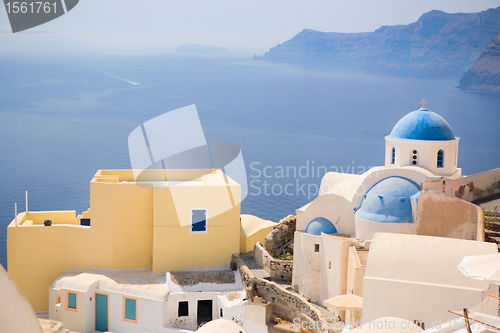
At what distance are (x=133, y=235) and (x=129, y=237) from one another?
0.59ft

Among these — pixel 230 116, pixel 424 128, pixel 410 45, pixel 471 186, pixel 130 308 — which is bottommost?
pixel 130 308

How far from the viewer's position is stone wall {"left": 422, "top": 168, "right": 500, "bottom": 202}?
59.1 feet

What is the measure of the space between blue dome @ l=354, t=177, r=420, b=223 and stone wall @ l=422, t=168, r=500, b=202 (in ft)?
2.14

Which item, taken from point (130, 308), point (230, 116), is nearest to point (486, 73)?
point (230, 116)

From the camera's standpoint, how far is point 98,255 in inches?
862

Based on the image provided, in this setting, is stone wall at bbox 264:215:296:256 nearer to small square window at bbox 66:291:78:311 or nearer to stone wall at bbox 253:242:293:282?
stone wall at bbox 253:242:293:282

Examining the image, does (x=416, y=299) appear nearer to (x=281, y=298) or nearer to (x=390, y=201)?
(x=390, y=201)

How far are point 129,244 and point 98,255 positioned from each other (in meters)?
1.32

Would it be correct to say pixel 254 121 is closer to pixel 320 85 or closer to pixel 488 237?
pixel 320 85

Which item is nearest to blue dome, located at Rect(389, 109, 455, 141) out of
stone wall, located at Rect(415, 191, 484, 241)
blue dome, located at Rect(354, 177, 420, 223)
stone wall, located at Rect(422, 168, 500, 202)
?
stone wall, located at Rect(422, 168, 500, 202)

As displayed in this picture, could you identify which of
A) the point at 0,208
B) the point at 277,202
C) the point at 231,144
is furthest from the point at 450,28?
the point at 0,208

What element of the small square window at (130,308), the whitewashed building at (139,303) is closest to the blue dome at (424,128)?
the whitewashed building at (139,303)

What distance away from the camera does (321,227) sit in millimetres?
19250

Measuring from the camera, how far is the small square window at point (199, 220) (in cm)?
2211
